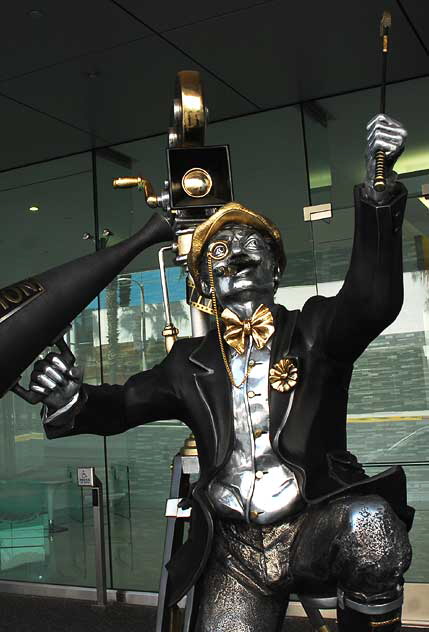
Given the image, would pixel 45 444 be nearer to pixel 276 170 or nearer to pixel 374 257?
pixel 276 170

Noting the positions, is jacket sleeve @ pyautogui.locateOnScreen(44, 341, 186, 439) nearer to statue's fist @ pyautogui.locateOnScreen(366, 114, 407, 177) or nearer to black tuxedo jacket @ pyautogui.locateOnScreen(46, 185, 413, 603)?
black tuxedo jacket @ pyautogui.locateOnScreen(46, 185, 413, 603)

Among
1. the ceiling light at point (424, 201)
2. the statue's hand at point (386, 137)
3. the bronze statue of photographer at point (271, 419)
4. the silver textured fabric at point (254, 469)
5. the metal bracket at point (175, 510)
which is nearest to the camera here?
the statue's hand at point (386, 137)

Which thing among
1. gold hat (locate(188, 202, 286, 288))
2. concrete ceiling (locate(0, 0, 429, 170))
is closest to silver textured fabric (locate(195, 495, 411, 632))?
gold hat (locate(188, 202, 286, 288))

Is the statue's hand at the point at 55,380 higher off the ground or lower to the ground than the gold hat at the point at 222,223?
lower

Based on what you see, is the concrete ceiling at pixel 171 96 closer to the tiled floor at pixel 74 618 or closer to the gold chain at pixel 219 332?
the gold chain at pixel 219 332

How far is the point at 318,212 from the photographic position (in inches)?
150

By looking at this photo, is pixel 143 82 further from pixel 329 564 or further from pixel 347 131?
pixel 329 564

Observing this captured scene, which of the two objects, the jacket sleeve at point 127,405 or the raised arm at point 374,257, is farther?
the jacket sleeve at point 127,405

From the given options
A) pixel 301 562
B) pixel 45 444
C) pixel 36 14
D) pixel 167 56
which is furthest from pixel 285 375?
pixel 45 444

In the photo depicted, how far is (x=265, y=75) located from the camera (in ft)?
13.3

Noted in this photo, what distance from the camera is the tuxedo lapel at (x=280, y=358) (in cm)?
197

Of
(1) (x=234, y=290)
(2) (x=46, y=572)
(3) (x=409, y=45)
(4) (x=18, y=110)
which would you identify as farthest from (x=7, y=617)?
(3) (x=409, y=45)

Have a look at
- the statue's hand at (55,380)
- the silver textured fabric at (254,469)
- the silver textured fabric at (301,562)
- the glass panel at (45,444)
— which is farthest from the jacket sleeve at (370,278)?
the glass panel at (45,444)

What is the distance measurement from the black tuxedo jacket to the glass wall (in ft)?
5.78
